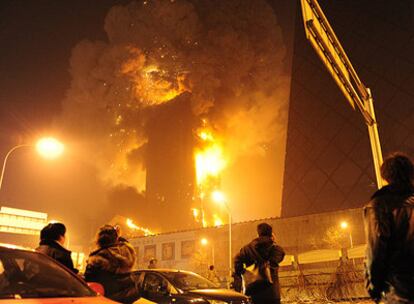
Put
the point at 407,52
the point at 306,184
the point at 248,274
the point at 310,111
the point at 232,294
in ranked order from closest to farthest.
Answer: the point at 248,274
the point at 232,294
the point at 407,52
the point at 306,184
the point at 310,111

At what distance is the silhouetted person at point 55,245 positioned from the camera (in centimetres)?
431

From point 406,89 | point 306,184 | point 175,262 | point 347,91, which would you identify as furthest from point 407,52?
point 347,91

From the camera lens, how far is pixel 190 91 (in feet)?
161

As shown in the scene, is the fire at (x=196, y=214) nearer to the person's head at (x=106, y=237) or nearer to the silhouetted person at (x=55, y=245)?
the person's head at (x=106, y=237)

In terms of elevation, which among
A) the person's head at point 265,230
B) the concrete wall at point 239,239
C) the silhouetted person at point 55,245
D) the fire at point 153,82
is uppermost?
the fire at point 153,82

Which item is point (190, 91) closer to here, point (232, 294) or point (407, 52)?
point (407, 52)

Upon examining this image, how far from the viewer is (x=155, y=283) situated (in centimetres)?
745

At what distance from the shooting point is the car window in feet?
23.6

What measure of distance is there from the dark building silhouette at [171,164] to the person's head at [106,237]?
38.0 meters

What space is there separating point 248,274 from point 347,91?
5.42 metres

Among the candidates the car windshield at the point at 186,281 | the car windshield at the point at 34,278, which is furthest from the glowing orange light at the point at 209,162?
the car windshield at the point at 34,278

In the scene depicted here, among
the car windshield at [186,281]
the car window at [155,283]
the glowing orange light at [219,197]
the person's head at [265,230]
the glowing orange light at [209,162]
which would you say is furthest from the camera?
the glowing orange light at [209,162]

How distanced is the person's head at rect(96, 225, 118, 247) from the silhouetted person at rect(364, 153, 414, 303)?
3.17 metres

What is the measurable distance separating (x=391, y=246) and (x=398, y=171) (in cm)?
60
